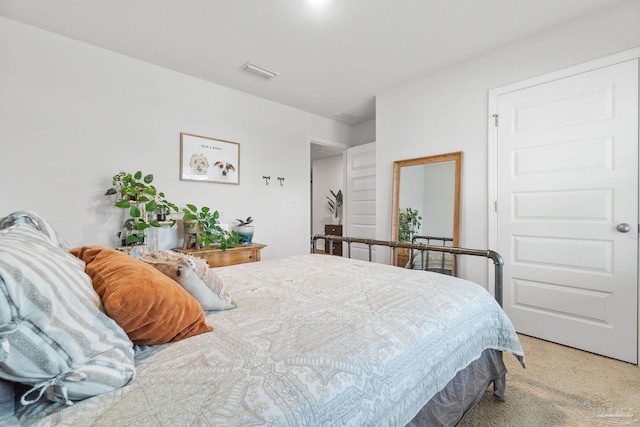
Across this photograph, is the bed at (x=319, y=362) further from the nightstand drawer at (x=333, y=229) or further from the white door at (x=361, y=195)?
the nightstand drawer at (x=333, y=229)

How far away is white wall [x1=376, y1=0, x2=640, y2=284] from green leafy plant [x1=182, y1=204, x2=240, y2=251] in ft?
6.35

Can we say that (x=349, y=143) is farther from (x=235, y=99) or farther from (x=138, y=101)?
(x=138, y=101)

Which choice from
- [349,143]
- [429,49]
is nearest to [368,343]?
[429,49]

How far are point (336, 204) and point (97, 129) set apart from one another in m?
4.73

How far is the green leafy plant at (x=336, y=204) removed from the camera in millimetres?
6555

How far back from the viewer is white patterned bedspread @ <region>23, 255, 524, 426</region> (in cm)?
62

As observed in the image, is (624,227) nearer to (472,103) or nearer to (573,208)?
(573,208)

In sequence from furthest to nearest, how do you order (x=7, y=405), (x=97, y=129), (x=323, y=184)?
1. (x=323, y=184)
2. (x=97, y=129)
3. (x=7, y=405)

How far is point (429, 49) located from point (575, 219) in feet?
6.45

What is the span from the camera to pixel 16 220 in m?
1.06

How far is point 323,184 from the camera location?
6949 mm

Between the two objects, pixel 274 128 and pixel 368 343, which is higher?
Answer: pixel 274 128

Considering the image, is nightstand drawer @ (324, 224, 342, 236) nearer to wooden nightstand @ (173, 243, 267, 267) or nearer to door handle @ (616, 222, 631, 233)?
wooden nightstand @ (173, 243, 267, 267)

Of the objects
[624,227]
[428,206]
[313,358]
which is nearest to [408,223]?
[428,206]
